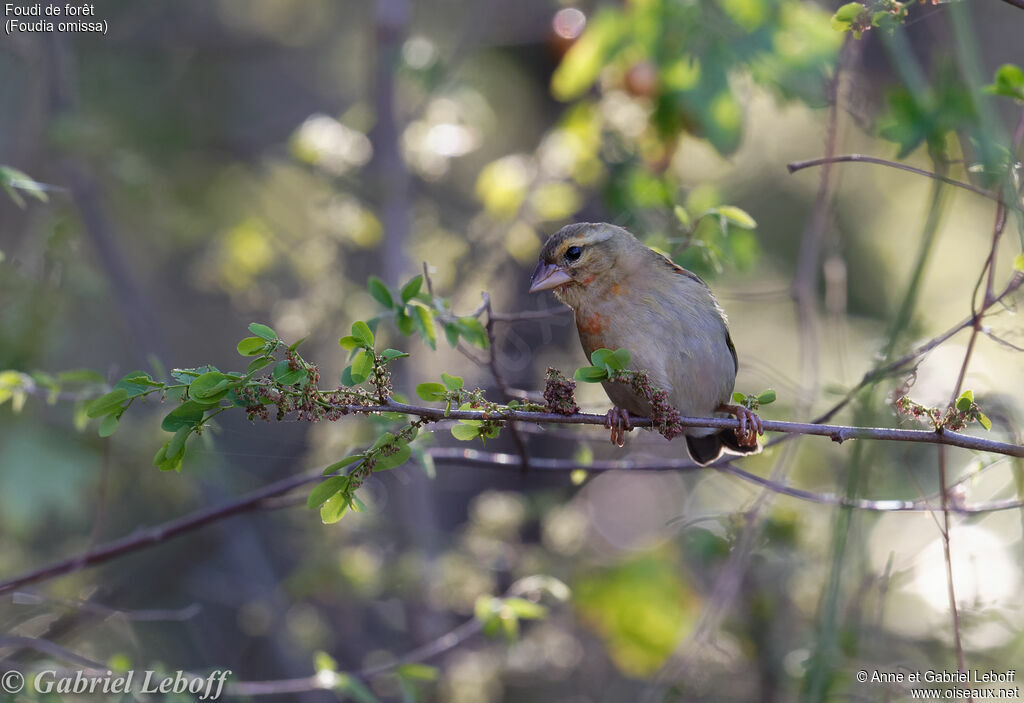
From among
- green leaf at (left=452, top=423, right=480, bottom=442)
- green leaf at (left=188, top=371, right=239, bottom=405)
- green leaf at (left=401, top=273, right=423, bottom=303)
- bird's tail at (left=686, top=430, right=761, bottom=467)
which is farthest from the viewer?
bird's tail at (left=686, top=430, right=761, bottom=467)

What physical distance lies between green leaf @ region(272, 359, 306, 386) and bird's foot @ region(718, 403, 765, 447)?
3.37 feet

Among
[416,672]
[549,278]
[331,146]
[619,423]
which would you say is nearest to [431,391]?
[619,423]

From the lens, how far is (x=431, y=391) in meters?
2.28

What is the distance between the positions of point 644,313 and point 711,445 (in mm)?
686

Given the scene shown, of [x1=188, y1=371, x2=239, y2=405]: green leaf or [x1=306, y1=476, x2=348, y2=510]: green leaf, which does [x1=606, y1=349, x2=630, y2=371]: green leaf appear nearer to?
[x1=306, y1=476, x2=348, y2=510]: green leaf

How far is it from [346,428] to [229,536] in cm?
143

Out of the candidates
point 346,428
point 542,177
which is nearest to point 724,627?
point 346,428

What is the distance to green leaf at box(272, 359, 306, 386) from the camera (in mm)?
2080

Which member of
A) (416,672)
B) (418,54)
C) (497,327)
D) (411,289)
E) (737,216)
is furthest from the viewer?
(418,54)

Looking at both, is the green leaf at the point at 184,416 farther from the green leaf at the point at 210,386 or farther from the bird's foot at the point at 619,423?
the bird's foot at the point at 619,423

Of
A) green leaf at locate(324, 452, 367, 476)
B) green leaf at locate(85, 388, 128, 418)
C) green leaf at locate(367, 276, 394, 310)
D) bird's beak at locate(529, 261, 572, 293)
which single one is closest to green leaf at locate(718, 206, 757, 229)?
bird's beak at locate(529, 261, 572, 293)

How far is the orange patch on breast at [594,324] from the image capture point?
→ 11.4 ft

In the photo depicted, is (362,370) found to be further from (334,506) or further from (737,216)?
(737,216)

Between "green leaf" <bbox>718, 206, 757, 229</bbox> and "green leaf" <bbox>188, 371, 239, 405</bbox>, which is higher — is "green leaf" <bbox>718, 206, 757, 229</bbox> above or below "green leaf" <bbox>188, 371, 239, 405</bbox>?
above
